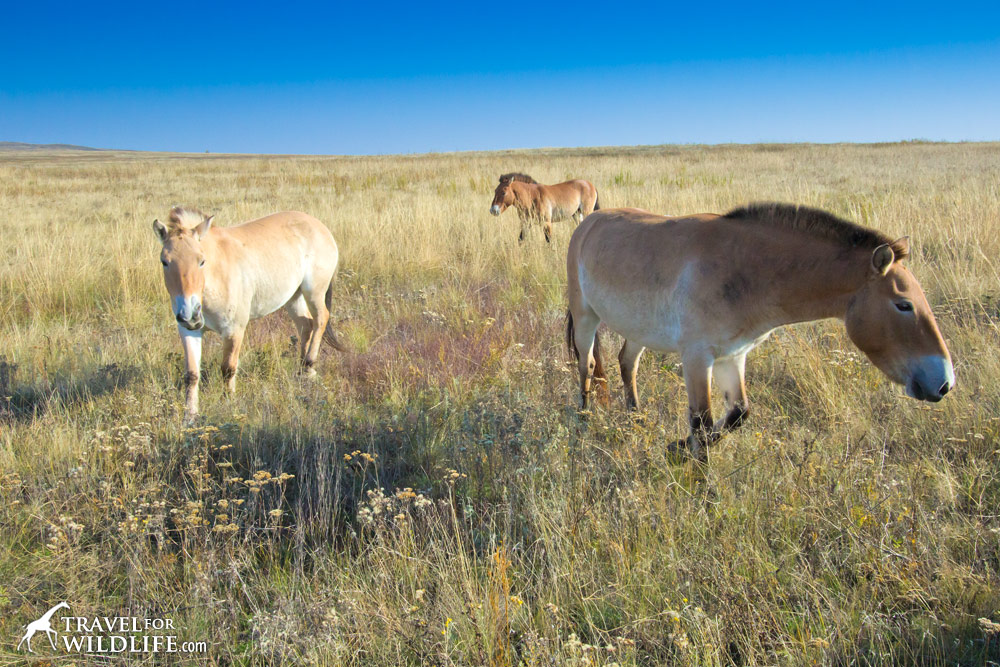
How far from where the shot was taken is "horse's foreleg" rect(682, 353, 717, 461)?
3.25 m

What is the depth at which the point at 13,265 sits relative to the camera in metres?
7.89

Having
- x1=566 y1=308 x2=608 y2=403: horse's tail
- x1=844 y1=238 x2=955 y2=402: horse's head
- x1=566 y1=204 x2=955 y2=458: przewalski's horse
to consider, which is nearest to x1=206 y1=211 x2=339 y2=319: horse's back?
x1=566 y1=308 x2=608 y2=403: horse's tail

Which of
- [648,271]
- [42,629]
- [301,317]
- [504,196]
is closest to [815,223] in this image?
[648,271]

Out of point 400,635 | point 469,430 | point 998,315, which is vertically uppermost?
point 998,315

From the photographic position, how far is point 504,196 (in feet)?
40.5

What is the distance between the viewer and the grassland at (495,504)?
217cm

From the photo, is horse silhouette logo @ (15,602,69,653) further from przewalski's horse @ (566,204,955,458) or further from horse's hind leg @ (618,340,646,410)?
horse's hind leg @ (618,340,646,410)

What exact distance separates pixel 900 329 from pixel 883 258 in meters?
0.33

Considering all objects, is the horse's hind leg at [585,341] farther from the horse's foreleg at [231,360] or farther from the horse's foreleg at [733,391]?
the horse's foreleg at [231,360]

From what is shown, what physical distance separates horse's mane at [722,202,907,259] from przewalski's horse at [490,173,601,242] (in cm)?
675

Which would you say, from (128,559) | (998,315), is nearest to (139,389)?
(128,559)

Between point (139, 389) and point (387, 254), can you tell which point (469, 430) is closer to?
point (139, 389)

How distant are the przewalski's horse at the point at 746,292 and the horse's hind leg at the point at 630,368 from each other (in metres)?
0.50

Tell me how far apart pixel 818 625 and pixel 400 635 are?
60.0 inches
